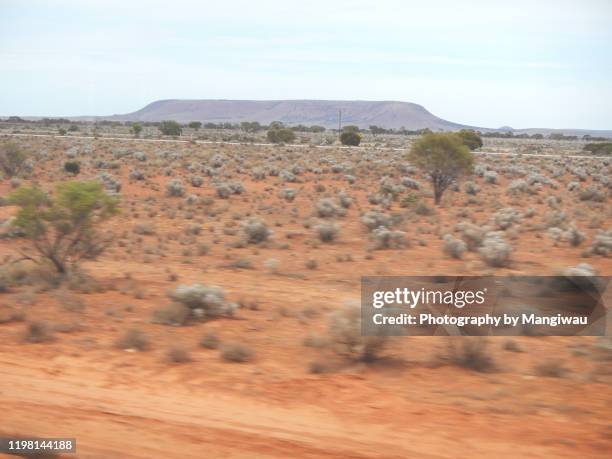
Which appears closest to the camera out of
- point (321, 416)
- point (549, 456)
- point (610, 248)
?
point (549, 456)

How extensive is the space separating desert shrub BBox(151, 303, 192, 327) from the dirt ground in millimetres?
219

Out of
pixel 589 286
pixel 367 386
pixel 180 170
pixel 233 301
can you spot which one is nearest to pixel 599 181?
pixel 180 170

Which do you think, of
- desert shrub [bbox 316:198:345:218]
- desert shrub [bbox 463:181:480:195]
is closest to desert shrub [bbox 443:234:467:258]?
desert shrub [bbox 316:198:345:218]

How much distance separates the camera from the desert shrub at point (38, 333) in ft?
31.6

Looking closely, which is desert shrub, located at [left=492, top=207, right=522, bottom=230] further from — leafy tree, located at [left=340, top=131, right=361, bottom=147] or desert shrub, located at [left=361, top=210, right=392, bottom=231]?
leafy tree, located at [left=340, top=131, right=361, bottom=147]

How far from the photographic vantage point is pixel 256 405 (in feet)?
23.7

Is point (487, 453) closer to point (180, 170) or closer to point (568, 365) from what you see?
point (568, 365)

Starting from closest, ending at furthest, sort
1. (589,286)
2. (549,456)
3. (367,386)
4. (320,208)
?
(549,456) < (367,386) < (589,286) < (320,208)

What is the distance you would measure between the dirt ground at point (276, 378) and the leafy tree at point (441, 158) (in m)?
11.9

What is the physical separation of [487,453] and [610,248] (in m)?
13.5

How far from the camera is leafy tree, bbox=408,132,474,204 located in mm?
28594

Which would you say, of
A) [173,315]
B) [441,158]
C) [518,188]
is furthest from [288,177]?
[173,315]

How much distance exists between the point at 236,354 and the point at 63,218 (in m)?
7.15

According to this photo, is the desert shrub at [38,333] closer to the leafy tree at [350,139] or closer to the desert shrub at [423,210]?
the desert shrub at [423,210]
